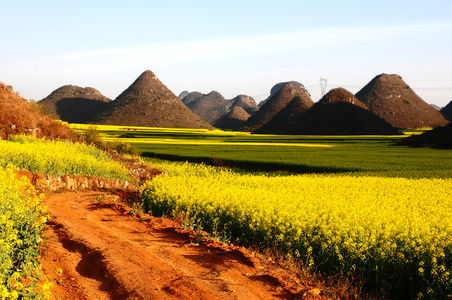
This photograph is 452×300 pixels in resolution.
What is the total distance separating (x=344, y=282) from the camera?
702 cm

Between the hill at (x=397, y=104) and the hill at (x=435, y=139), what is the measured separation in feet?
270

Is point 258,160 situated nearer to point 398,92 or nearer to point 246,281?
point 246,281

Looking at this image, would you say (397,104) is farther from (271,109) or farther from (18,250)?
(18,250)

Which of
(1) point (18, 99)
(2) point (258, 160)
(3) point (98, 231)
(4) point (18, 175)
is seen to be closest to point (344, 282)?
(3) point (98, 231)

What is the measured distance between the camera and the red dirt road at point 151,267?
6.05 m

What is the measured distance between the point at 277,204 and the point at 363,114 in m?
120

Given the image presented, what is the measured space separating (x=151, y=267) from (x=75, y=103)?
167 metres

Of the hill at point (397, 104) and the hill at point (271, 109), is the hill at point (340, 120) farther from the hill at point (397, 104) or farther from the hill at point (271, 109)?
the hill at point (271, 109)

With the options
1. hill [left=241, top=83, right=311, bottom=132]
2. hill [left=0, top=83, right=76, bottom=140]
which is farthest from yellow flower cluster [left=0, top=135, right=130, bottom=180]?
hill [left=241, top=83, right=311, bottom=132]

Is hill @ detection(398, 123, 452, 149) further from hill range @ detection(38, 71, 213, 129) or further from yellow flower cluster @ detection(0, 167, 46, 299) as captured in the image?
hill range @ detection(38, 71, 213, 129)

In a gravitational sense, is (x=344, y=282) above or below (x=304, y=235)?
below

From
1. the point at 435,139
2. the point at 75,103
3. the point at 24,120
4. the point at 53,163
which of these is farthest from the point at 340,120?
the point at 53,163

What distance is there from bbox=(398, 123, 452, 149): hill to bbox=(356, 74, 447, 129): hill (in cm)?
8225

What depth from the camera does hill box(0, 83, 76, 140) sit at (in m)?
29.2
